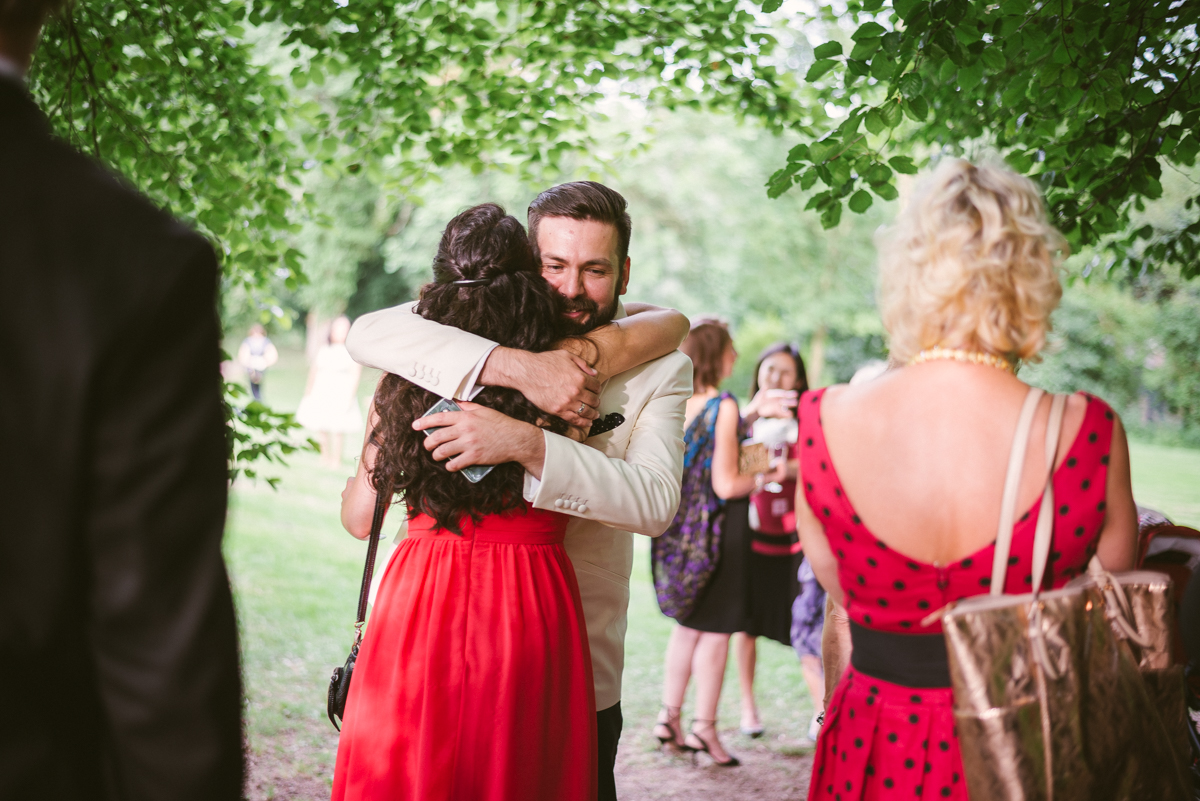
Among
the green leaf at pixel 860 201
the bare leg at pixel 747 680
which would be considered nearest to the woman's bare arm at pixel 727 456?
the bare leg at pixel 747 680

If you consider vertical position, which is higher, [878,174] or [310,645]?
[878,174]

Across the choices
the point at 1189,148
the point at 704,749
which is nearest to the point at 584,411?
the point at 1189,148

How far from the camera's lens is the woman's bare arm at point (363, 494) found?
2.21m

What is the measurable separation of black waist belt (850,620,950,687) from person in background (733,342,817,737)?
10.9 feet

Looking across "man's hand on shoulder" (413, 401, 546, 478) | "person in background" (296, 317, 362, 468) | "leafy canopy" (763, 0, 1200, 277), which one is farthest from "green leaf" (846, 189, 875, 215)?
"person in background" (296, 317, 362, 468)

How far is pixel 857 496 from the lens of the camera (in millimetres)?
1820

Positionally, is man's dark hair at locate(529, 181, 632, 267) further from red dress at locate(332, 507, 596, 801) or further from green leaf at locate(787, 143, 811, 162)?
green leaf at locate(787, 143, 811, 162)

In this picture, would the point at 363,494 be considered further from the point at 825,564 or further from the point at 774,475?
the point at 774,475

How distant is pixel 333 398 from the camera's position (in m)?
14.1

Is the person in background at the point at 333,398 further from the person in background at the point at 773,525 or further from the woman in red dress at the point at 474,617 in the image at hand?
the woman in red dress at the point at 474,617

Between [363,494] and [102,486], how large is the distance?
1317 millimetres

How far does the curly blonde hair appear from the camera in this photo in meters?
1.74

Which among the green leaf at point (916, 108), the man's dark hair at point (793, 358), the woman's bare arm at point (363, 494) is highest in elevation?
the green leaf at point (916, 108)

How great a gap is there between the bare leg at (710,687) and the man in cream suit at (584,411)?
2827mm
